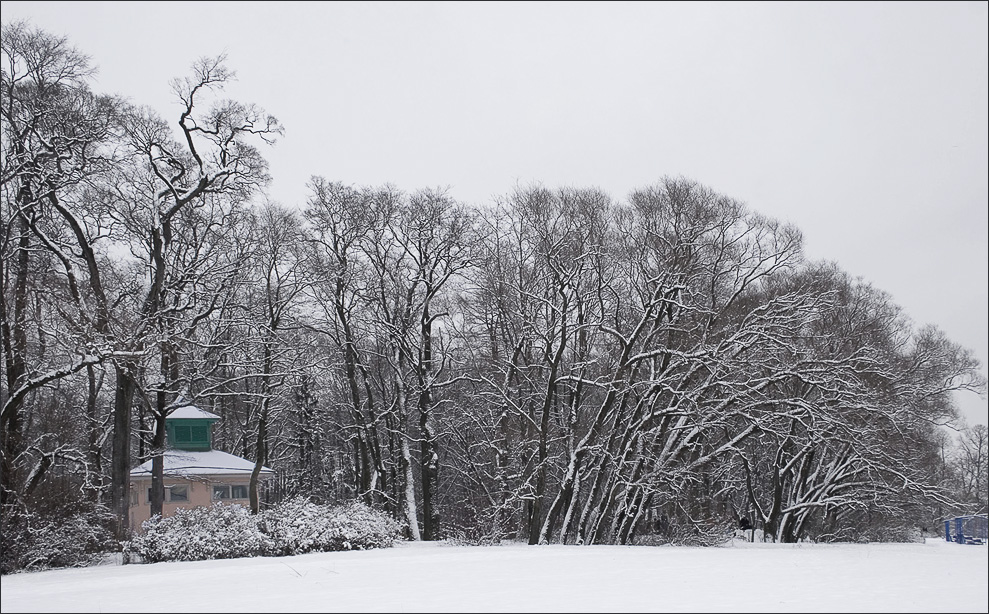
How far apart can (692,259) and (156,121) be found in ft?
56.8

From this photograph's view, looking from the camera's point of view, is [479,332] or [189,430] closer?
[479,332]

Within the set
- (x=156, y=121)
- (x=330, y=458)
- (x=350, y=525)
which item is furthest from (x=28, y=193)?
(x=330, y=458)

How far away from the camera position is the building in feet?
110

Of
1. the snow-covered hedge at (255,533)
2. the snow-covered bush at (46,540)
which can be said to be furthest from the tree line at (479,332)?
the snow-covered hedge at (255,533)

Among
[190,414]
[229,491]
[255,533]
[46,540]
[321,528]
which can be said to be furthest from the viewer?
[190,414]

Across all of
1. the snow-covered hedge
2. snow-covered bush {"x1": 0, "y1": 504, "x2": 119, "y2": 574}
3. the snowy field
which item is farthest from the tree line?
the snowy field

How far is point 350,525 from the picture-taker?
72.0 ft

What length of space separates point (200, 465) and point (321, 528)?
15346mm

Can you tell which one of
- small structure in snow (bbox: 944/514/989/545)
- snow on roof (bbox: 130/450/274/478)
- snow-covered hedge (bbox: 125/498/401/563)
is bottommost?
small structure in snow (bbox: 944/514/989/545)

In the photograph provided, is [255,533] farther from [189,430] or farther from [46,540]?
[189,430]

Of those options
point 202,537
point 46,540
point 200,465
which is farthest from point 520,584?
point 200,465

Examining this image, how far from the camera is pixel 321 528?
833 inches

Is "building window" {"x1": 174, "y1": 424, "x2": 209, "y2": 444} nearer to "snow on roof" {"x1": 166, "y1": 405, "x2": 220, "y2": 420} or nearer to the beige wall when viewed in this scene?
"snow on roof" {"x1": 166, "y1": 405, "x2": 220, "y2": 420}

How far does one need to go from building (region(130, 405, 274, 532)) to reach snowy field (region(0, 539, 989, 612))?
15.5 meters
